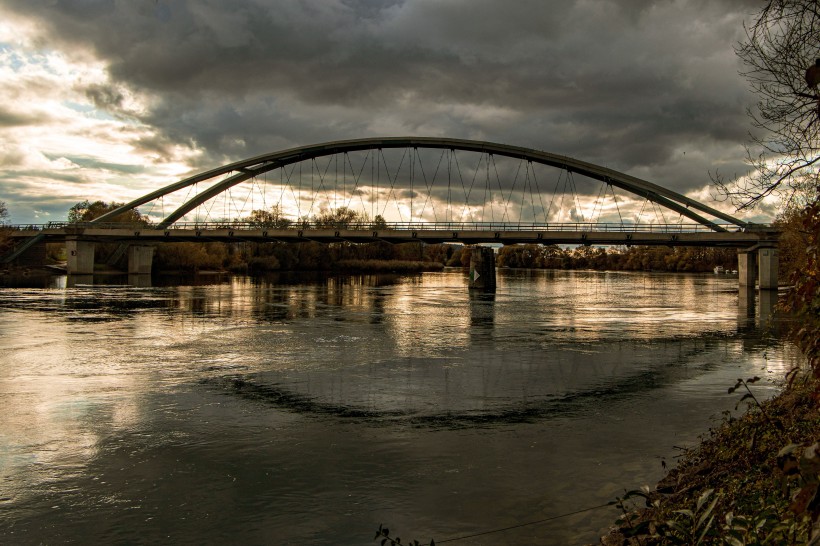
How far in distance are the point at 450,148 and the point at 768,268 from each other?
3614cm

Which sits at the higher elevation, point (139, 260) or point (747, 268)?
point (139, 260)

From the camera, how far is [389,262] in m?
150

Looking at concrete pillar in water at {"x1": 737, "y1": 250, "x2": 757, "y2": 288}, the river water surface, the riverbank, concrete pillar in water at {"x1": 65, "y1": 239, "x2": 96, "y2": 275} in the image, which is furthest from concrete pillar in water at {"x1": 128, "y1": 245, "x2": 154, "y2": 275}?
the riverbank

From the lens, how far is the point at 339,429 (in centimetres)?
1148

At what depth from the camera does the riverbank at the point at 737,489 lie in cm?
443

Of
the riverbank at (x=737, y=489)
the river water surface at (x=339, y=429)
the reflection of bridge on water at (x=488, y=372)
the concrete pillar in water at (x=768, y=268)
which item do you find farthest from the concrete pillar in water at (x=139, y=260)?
the riverbank at (x=737, y=489)

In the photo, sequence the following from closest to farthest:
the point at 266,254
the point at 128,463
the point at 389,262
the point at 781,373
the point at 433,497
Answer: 1. the point at 433,497
2. the point at 128,463
3. the point at 781,373
4. the point at 266,254
5. the point at 389,262

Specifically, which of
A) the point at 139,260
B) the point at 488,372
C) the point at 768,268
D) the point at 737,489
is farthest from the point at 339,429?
the point at 139,260

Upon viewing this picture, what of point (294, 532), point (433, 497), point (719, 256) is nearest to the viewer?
point (294, 532)

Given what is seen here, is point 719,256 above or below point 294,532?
above

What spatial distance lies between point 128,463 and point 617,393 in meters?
10.6

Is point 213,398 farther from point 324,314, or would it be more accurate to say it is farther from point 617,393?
point 324,314

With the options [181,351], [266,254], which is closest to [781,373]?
[181,351]

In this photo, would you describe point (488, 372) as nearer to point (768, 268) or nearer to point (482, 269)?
point (482, 269)
